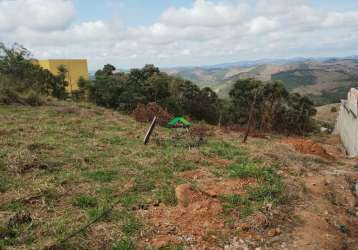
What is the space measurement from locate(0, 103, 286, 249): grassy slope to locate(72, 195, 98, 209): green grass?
0.01m

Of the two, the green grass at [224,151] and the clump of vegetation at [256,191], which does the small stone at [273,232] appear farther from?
the green grass at [224,151]

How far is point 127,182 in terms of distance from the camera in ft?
17.5

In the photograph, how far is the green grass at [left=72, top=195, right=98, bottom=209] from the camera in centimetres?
439

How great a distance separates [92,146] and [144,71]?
644 inches

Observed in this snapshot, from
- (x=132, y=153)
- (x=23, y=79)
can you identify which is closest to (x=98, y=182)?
(x=132, y=153)

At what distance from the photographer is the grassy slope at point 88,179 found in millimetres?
3680

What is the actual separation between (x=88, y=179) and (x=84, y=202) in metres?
0.92

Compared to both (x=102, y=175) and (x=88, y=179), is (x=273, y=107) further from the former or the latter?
(x=88, y=179)

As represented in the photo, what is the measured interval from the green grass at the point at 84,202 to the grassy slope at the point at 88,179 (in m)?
0.01

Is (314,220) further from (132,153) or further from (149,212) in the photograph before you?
(132,153)

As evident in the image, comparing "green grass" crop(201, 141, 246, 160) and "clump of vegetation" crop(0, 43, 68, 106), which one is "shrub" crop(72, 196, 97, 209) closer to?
"green grass" crop(201, 141, 246, 160)

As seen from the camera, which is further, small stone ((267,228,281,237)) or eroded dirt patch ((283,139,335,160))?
eroded dirt patch ((283,139,335,160))

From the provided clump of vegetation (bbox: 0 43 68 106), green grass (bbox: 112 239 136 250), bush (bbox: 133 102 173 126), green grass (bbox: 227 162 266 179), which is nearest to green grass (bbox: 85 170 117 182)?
green grass (bbox: 112 239 136 250)

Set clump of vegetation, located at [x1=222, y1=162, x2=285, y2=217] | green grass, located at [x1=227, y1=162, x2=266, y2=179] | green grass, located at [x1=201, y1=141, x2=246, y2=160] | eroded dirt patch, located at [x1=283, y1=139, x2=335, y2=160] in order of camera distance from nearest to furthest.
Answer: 1. clump of vegetation, located at [x1=222, y1=162, x2=285, y2=217]
2. green grass, located at [x1=227, y1=162, x2=266, y2=179]
3. green grass, located at [x1=201, y1=141, x2=246, y2=160]
4. eroded dirt patch, located at [x1=283, y1=139, x2=335, y2=160]
